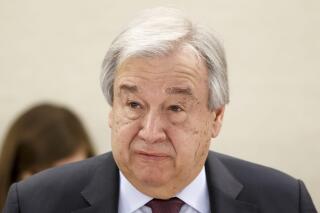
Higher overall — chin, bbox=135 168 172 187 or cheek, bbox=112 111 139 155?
cheek, bbox=112 111 139 155

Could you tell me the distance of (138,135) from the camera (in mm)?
2094

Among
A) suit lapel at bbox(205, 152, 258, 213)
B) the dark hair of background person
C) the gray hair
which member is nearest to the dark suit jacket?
suit lapel at bbox(205, 152, 258, 213)

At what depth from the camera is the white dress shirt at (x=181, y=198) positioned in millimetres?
2207

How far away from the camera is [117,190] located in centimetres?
227

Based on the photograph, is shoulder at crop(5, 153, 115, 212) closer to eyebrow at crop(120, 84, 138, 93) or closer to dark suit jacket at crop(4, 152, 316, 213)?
dark suit jacket at crop(4, 152, 316, 213)

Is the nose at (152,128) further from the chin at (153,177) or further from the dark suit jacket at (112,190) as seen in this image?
the dark suit jacket at (112,190)

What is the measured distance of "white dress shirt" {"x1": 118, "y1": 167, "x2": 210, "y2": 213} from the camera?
2.21 m

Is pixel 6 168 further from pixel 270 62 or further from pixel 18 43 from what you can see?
pixel 270 62

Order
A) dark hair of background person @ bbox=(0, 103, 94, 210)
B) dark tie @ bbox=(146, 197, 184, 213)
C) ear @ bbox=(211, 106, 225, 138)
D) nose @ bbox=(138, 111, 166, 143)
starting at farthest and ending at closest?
dark hair of background person @ bbox=(0, 103, 94, 210) < ear @ bbox=(211, 106, 225, 138) < dark tie @ bbox=(146, 197, 184, 213) < nose @ bbox=(138, 111, 166, 143)

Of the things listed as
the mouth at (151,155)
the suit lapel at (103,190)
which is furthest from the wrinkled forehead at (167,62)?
the suit lapel at (103,190)

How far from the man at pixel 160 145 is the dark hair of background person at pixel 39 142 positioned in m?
1.23

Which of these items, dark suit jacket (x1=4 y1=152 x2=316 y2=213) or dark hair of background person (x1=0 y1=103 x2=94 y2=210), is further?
dark hair of background person (x1=0 y1=103 x2=94 y2=210)

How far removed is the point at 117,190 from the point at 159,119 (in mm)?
328

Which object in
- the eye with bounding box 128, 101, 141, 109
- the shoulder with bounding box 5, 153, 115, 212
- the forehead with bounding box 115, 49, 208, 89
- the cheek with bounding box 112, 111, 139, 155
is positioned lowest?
the shoulder with bounding box 5, 153, 115, 212
